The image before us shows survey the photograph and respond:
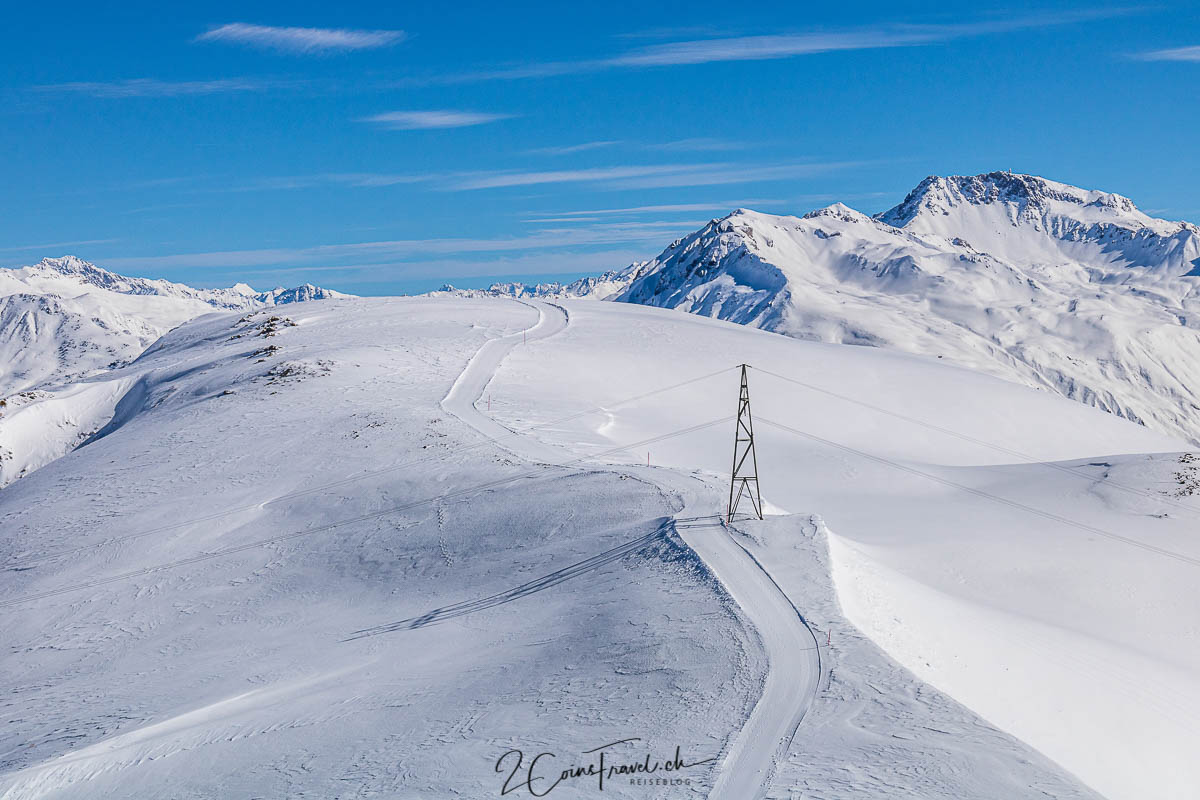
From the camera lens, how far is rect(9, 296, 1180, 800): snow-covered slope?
22.7 m

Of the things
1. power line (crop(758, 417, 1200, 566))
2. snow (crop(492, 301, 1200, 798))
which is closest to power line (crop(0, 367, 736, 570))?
snow (crop(492, 301, 1200, 798))

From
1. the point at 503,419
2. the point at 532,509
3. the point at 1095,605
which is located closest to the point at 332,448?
the point at 503,419

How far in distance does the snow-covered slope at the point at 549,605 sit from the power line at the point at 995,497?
29.5 inches

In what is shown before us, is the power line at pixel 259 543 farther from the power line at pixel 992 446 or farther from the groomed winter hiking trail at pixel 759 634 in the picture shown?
the power line at pixel 992 446

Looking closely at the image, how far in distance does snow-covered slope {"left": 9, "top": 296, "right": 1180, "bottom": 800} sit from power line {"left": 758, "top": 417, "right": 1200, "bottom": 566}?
0.75 metres

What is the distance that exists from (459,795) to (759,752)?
7119mm

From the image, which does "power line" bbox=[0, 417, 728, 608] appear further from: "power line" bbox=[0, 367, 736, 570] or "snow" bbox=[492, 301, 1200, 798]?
"snow" bbox=[492, 301, 1200, 798]

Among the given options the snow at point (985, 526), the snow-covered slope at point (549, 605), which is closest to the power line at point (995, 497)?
the snow at point (985, 526)

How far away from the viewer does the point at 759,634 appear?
88.4 feet

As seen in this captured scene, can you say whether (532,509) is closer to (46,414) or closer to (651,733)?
(651,733)

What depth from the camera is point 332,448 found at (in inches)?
2196

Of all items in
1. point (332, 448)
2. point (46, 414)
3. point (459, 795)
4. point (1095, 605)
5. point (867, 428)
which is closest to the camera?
point (459, 795)

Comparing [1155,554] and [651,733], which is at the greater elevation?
[651,733]

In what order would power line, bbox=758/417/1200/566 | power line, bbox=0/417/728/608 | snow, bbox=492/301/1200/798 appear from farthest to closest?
power line, bbox=0/417/728/608 → power line, bbox=758/417/1200/566 → snow, bbox=492/301/1200/798
